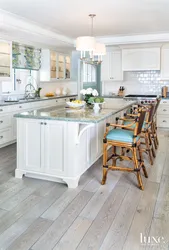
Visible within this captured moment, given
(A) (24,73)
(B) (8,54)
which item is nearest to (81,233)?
(B) (8,54)

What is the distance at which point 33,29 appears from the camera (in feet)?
17.7

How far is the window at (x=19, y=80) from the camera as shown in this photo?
19.7 feet

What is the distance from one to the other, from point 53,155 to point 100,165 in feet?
3.37

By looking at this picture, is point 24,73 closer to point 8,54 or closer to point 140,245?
point 8,54

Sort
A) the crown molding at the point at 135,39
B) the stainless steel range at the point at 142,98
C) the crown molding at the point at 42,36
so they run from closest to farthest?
the crown molding at the point at 42,36 < the crown molding at the point at 135,39 < the stainless steel range at the point at 142,98

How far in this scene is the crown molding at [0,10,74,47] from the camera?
15.2 ft

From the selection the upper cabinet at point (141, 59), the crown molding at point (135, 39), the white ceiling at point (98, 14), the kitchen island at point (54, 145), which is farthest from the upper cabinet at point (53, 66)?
the kitchen island at point (54, 145)

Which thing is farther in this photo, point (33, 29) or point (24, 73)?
point (24, 73)

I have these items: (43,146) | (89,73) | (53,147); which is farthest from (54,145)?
(89,73)

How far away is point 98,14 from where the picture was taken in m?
4.66

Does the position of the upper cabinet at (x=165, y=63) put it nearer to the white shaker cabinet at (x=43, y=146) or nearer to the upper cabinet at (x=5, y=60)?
the upper cabinet at (x=5, y=60)

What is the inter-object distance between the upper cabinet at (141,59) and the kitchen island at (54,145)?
422 centimetres

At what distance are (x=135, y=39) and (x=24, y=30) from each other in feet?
9.57

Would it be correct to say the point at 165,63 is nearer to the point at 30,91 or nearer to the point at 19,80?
the point at 30,91
